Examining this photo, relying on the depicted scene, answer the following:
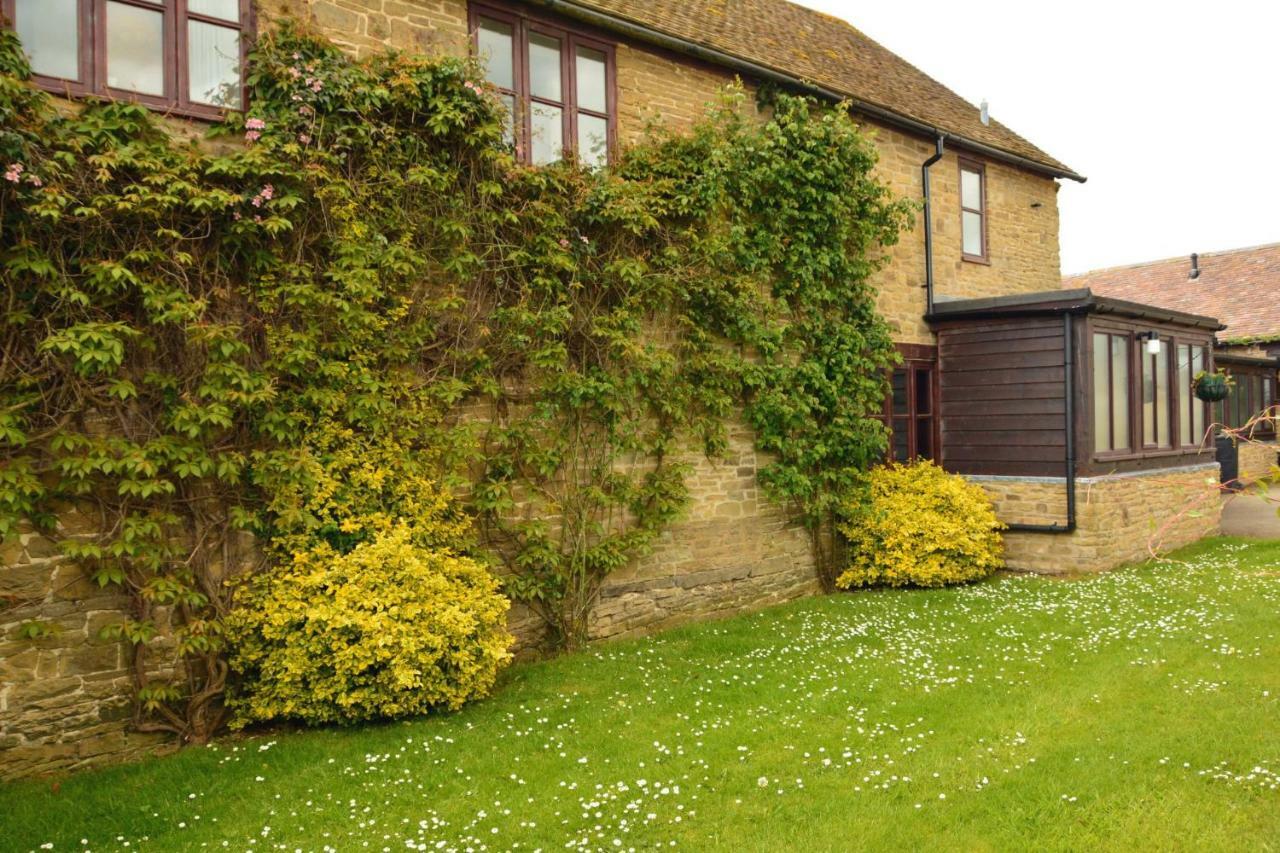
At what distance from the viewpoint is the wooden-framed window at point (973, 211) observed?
1297 cm

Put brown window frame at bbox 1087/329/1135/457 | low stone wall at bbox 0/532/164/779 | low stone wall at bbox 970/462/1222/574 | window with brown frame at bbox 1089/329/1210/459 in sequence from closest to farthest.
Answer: low stone wall at bbox 0/532/164/779
low stone wall at bbox 970/462/1222/574
brown window frame at bbox 1087/329/1135/457
window with brown frame at bbox 1089/329/1210/459

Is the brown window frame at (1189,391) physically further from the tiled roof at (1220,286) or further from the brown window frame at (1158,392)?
the tiled roof at (1220,286)

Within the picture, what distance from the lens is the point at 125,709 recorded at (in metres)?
5.91

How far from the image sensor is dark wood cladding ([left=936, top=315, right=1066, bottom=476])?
11094mm

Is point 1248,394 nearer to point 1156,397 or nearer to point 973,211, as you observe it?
point 1156,397

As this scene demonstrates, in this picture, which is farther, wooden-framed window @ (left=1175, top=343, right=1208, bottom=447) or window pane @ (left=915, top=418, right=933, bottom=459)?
wooden-framed window @ (left=1175, top=343, right=1208, bottom=447)

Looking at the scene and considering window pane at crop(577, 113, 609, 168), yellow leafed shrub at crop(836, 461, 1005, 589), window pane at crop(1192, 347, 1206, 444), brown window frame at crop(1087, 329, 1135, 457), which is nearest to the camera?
window pane at crop(577, 113, 609, 168)

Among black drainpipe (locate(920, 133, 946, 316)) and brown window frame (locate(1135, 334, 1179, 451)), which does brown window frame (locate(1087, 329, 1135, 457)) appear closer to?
brown window frame (locate(1135, 334, 1179, 451))

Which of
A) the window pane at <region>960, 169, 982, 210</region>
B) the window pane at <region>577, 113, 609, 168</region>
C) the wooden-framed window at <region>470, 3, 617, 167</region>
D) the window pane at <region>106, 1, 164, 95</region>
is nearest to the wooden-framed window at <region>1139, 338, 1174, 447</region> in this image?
the window pane at <region>960, 169, 982, 210</region>

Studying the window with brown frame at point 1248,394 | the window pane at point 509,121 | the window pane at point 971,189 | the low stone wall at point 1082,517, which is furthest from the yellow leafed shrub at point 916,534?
the window with brown frame at point 1248,394

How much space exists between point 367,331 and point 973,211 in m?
10.1

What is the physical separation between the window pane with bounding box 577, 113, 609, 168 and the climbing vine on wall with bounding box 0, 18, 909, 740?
243 mm

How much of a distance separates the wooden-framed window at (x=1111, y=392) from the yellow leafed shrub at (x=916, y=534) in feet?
6.48

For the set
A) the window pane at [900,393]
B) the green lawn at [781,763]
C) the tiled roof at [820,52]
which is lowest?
the green lawn at [781,763]
